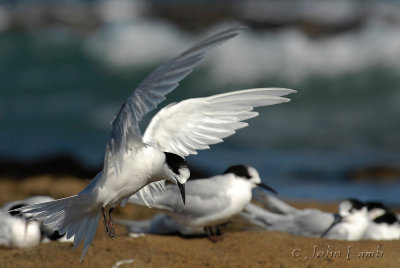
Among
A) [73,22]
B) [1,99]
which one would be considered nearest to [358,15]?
[73,22]

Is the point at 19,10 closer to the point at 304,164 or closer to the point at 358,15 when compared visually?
the point at 358,15

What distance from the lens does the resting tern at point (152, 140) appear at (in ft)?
12.1

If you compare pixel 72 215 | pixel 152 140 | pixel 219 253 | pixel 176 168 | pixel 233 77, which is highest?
pixel 233 77

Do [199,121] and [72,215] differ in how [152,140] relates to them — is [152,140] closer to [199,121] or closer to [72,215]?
[199,121]

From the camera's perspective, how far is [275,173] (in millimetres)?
11438

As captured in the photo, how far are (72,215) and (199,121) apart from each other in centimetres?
107

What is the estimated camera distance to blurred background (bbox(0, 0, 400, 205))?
12.4 metres

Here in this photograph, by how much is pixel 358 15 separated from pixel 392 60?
8.65ft

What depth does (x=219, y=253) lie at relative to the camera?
5.00 m

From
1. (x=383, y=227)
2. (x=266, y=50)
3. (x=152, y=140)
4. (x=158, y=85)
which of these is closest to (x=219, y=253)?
(x=152, y=140)

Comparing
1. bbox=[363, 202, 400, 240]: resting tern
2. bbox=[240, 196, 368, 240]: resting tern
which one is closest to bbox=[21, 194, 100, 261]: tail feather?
bbox=[240, 196, 368, 240]: resting tern

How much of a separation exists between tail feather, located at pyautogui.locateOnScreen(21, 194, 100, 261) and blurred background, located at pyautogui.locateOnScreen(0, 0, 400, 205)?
6025 mm

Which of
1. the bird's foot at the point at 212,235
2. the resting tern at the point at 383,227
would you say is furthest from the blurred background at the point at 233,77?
the bird's foot at the point at 212,235

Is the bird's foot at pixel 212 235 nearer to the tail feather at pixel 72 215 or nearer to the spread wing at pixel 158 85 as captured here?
the tail feather at pixel 72 215
